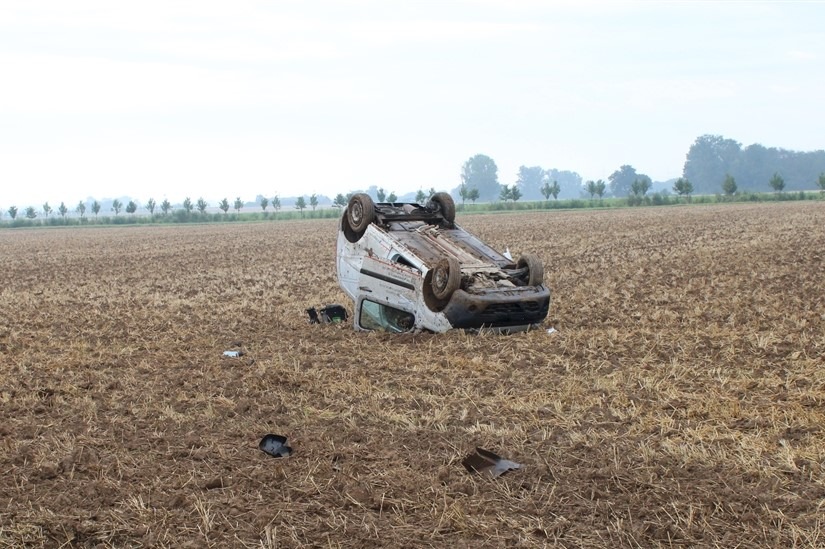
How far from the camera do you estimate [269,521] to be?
627 centimetres

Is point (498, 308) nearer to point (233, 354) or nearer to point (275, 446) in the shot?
point (233, 354)

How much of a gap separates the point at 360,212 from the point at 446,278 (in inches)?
101

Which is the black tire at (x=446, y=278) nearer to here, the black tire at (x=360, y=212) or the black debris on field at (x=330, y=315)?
the black tire at (x=360, y=212)

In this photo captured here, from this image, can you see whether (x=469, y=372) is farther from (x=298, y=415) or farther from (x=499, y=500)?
(x=499, y=500)

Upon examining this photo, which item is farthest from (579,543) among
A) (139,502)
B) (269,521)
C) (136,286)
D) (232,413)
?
(136,286)

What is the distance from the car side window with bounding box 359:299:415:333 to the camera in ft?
44.5

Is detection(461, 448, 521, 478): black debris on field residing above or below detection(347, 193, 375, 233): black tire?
below

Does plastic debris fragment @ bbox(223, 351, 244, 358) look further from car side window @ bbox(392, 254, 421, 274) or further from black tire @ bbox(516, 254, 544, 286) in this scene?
black tire @ bbox(516, 254, 544, 286)

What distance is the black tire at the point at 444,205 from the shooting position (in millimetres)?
15305

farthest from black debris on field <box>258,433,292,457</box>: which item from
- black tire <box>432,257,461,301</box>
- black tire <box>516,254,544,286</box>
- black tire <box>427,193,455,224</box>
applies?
black tire <box>427,193,455,224</box>

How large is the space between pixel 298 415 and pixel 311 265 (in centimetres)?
1790

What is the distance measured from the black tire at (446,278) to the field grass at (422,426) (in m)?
0.68

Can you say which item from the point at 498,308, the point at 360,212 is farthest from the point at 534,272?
the point at 360,212

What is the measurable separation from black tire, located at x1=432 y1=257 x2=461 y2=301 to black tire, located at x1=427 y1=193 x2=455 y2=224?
9.04 ft
